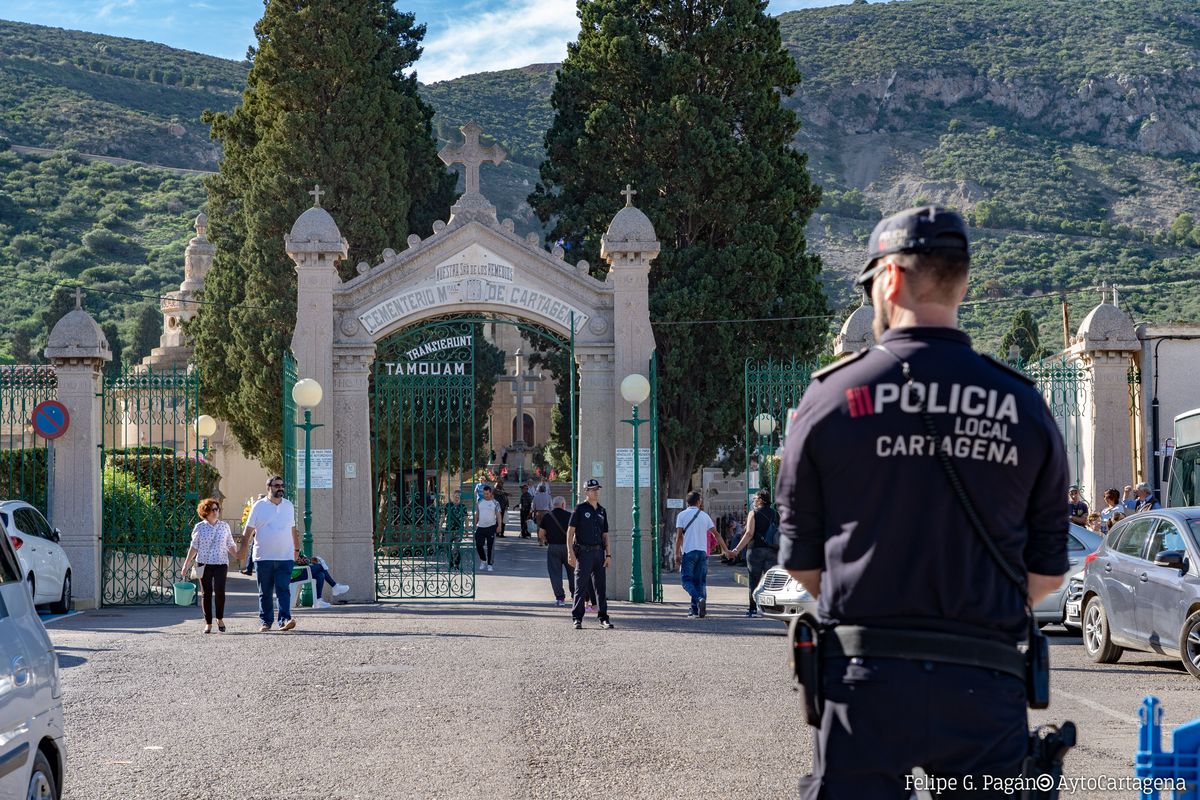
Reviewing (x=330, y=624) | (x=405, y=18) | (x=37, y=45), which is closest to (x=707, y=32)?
(x=405, y=18)

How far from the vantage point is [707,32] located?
29.5m

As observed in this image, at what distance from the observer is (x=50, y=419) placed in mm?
20062

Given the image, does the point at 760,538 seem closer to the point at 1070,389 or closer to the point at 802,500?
the point at 1070,389

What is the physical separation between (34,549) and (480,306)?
22.4 feet

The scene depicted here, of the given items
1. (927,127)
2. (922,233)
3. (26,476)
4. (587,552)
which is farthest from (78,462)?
(927,127)

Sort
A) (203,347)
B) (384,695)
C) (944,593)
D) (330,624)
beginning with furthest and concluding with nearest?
(203,347), (330,624), (384,695), (944,593)

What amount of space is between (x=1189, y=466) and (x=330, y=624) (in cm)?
1224

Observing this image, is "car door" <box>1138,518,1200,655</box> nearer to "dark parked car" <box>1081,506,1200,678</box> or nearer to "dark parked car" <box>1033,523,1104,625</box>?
"dark parked car" <box>1081,506,1200,678</box>

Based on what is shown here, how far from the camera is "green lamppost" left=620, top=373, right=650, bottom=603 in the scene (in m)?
20.1

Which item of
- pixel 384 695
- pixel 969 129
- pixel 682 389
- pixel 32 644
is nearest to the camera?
pixel 32 644

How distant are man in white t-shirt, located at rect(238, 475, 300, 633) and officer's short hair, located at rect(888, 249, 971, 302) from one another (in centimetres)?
1313

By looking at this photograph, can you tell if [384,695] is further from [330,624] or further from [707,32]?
[707,32]

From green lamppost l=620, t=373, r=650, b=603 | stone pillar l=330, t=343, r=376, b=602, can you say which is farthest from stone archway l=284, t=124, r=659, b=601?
green lamppost l=620, t=373, r=650, b=603

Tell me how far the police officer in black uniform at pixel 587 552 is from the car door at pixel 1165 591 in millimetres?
6014
